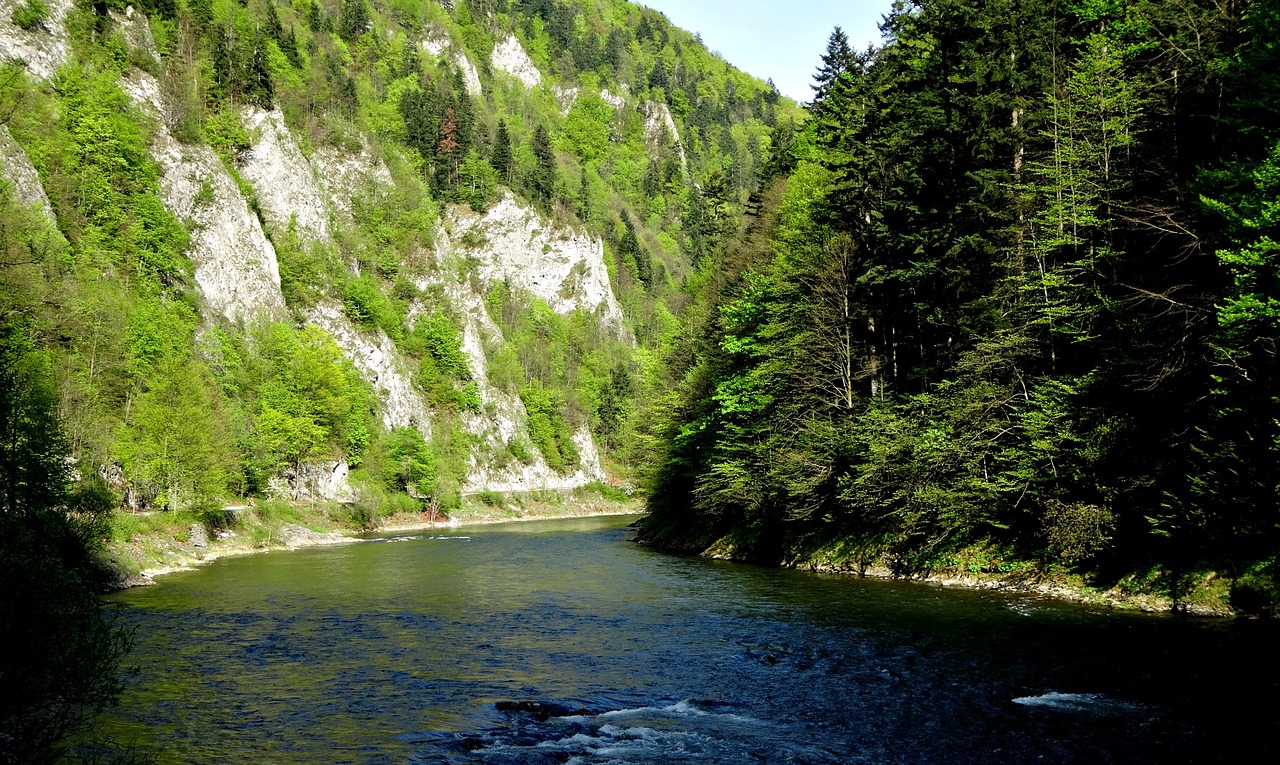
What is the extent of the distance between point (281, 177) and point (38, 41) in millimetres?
28355

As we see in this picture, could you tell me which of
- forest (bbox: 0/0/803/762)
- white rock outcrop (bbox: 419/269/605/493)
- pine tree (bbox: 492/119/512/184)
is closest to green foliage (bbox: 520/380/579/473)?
forest (bbox: 0/0/803/762)

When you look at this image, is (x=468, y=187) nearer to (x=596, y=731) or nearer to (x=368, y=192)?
(x=368, y=192)

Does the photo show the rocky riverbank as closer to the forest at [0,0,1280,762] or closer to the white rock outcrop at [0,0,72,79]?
the forest at [0,0,1280,762]

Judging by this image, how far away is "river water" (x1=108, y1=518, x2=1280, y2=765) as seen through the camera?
509 inches

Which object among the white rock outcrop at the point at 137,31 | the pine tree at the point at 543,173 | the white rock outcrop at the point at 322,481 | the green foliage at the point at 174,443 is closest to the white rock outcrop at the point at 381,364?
the white rock outcrop at the point at 322,481

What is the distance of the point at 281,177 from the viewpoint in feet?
321

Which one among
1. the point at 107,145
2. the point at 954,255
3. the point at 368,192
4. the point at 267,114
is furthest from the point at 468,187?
the point at 954,255

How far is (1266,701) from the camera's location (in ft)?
45.7

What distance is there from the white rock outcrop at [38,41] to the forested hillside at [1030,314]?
235 ft

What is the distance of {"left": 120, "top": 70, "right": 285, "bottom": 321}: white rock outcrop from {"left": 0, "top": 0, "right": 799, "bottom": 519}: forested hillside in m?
0.24

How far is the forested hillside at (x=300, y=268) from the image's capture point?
4903cm

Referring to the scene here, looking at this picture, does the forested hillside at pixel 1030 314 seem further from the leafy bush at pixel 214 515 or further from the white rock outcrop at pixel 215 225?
the white rock outcrop at pixel 215 225

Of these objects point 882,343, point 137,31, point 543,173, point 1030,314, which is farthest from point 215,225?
point 543,173

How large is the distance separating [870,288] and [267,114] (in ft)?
304
